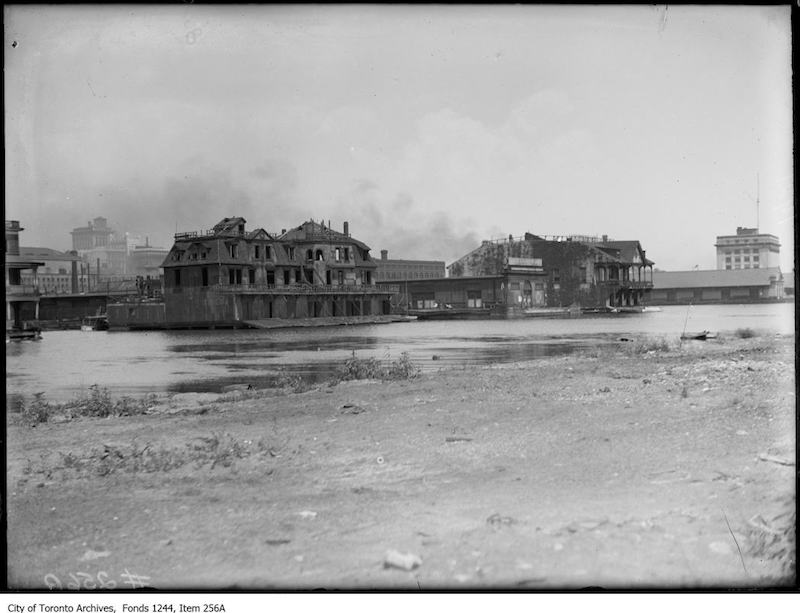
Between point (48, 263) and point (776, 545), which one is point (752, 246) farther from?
point (48, 263)

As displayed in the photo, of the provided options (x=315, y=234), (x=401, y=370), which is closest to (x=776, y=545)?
(x=401, y=370)

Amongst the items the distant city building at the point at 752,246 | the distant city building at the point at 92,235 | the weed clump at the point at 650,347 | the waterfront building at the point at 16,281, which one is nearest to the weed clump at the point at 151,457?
the waterfront building at the point at 16,281

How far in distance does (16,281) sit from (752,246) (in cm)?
794

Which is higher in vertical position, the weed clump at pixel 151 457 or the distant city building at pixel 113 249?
the distant city building at pixel 113 249

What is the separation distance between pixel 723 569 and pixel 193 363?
570 inches

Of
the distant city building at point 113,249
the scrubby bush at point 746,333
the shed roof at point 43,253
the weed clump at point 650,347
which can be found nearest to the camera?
the shed roof at point 43,253

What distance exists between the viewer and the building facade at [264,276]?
1372 cm

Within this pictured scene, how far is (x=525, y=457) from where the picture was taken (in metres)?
5.88

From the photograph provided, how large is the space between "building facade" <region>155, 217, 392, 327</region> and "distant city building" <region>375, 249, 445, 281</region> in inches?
14.3

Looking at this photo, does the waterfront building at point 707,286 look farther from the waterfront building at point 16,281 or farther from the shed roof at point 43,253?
the waterfront building at point 16,281

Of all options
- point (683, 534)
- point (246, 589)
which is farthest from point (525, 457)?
point (246, 589)

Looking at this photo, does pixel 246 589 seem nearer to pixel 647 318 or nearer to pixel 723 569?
pixel 723 569

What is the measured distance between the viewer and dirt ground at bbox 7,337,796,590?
14.4 feet

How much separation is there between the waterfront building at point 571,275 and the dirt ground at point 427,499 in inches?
366
